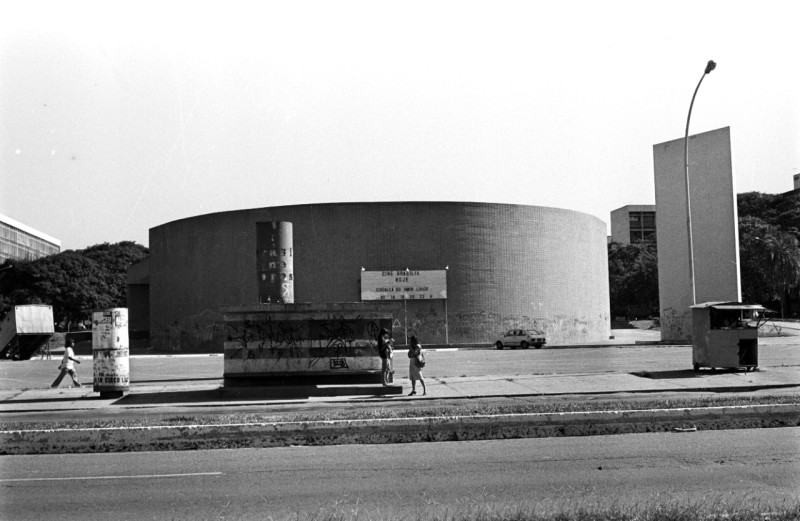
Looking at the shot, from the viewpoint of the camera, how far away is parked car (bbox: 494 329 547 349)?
45312 millimetres

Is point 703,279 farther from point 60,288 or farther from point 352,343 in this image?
point 60,288

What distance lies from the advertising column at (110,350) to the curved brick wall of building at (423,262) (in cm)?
2922

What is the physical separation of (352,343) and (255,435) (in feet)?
30.4

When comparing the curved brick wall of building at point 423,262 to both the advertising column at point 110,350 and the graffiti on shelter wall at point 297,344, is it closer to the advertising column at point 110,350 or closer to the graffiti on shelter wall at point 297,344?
the graffiti on shelter wall at point 297,344

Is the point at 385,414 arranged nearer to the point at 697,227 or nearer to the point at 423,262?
the point at 697,227

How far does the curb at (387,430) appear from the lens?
10844 mm

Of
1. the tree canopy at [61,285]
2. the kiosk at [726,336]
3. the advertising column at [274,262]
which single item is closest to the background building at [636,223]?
the tree canopy at [61,285]

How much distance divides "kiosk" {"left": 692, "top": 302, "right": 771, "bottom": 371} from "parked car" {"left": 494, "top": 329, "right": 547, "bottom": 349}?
2245 centimetres

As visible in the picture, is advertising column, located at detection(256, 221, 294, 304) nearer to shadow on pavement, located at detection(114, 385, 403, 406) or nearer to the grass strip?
shadow on pavement, located at detection(114, 385, 403, 406)

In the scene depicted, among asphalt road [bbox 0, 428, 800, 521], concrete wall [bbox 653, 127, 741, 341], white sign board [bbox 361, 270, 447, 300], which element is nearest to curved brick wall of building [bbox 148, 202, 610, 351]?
white sign board [bbox 361, 270, 447, 300]

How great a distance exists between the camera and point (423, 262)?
1923 inches

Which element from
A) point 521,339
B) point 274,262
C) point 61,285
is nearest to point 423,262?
point 521,339

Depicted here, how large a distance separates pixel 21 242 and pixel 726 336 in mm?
116802

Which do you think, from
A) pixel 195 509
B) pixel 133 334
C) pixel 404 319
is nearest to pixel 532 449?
pixel 195 509
